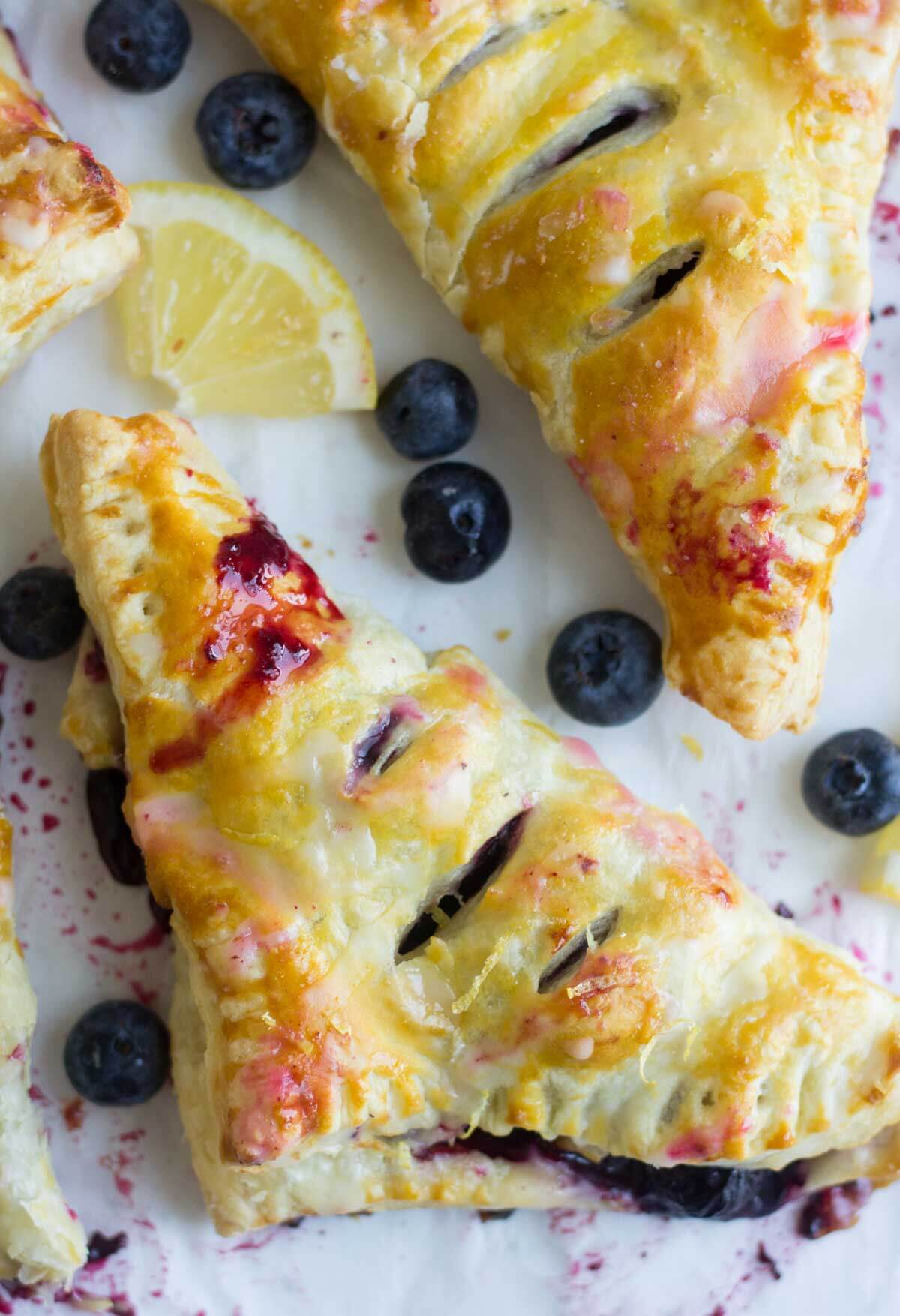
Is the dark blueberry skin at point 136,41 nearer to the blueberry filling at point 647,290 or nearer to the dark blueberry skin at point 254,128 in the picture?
the dark blueberry skin at point 254,128

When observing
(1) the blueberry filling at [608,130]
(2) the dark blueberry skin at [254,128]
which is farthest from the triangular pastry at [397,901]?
(1) the blueberry filling at [608,130]

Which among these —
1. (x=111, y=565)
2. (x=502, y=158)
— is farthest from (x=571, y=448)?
(x=111, y=565)

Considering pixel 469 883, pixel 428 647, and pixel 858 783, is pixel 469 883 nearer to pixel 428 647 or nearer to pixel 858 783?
pixel 428 647

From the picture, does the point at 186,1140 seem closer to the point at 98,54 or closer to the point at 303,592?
the point at 303,592

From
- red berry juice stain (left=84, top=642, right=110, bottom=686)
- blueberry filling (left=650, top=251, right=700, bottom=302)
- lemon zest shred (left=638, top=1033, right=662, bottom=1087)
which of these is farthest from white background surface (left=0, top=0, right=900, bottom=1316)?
lemon zest shred (left=638, top=1033, right=662, bottom=1087)

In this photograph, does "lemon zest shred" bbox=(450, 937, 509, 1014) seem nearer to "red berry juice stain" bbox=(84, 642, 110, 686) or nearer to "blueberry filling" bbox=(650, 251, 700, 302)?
"red berry juice stain" bbox=(84, 642, 110, 686)

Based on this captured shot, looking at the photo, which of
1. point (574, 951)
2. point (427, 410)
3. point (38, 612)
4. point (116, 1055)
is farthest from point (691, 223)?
point (116, 1055)
